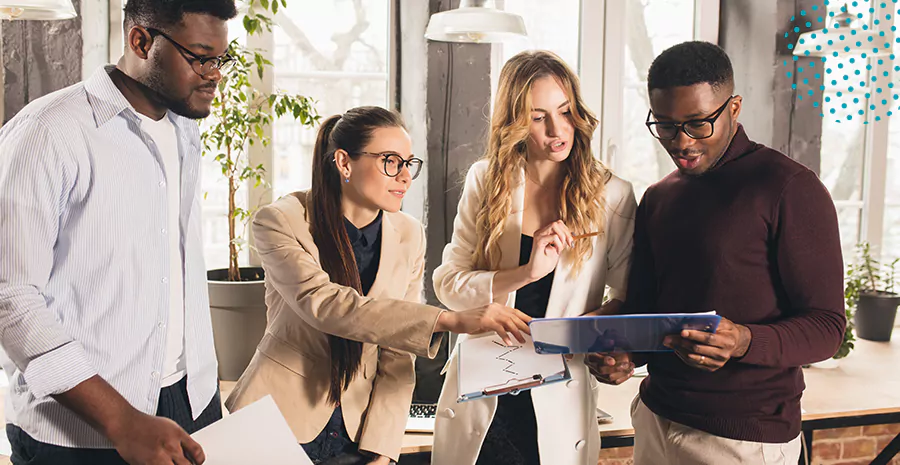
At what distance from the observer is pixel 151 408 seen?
1329 mm

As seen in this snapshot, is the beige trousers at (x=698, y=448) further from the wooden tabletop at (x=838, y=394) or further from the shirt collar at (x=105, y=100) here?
the shirt collar at (x=105, y=100)

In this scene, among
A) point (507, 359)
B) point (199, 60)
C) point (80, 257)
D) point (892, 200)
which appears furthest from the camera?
point (892, 200)

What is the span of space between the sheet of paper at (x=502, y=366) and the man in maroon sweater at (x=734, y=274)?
0.88 ft

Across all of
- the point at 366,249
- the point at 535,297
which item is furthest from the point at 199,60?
the point at 535,297

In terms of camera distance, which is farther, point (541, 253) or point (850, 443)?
point (850, 443)

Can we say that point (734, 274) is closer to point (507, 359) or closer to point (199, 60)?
point (507, 359)

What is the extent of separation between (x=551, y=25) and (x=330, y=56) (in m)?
0.90

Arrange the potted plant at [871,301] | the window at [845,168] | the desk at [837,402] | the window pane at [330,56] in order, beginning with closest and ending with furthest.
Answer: the desk at [837,402], the window pane at [330,56], the potted plant at [871,301], the window at [845,168]

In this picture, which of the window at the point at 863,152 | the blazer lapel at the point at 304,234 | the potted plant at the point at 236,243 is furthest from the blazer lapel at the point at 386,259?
the window at the point at 863,152

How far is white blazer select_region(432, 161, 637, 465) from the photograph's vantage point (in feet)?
5.82

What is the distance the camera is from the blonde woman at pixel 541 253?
1785mm

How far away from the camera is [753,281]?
1525 millimetres

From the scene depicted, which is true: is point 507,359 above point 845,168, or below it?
below

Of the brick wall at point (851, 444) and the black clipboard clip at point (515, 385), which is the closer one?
the black clipboard clip at point (515, 385)
